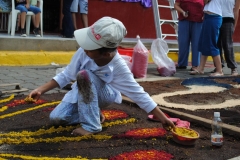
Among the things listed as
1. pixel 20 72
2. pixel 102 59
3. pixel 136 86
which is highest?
pixel 102 59

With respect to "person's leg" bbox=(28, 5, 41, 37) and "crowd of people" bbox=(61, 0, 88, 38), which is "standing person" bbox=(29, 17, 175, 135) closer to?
"person's leg" bbox=(28, 5, 41, 37)

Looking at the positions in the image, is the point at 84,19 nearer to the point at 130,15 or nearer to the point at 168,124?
the point at 130,15

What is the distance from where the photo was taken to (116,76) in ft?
11.4

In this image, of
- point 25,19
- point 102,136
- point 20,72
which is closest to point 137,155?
point 102,136

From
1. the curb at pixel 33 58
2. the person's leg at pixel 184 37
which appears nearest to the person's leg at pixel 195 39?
the person's leg at pixel 184 37

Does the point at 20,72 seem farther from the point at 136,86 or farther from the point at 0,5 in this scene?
the point at 136,86

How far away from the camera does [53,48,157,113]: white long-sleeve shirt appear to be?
3.38m

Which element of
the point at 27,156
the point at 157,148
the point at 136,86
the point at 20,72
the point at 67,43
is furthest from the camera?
the point at 67,43

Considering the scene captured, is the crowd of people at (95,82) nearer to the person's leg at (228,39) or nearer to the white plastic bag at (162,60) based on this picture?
the white plastic bag at (162,60)

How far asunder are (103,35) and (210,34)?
14.3 ft

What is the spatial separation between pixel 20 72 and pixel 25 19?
2.80 metres

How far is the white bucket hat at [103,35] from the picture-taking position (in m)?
3.10

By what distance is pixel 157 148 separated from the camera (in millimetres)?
3195

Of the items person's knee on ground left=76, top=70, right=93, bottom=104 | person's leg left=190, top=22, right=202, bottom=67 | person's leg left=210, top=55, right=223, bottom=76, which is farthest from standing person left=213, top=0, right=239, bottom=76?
person's knee on ground left=76, top=70, right=93, bottom=104
